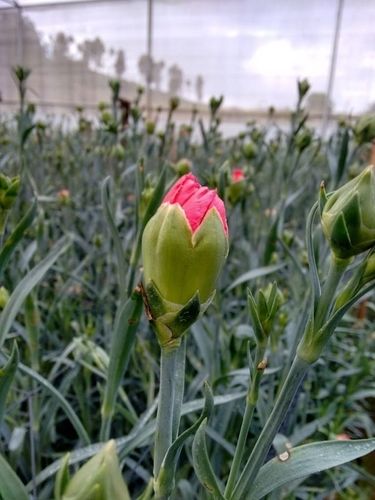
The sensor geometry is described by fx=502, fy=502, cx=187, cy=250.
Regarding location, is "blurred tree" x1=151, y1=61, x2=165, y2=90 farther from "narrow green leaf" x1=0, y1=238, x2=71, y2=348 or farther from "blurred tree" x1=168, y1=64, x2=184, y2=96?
"narrow green leaf" x1=0, y1=238, x2=71, y2=348

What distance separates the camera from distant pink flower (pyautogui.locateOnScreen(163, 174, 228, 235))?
21 cm

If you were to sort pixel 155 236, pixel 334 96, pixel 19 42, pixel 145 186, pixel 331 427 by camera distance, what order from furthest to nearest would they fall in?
Result: pixel 19 42 → pixel 334 96 → pixel 331 427 → pixel 145 186 → pixel 155 236

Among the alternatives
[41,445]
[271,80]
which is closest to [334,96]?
[271,80]

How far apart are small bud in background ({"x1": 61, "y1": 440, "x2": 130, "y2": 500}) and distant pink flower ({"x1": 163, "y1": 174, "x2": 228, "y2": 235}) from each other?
0.30ft

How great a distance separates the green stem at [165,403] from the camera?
232mm

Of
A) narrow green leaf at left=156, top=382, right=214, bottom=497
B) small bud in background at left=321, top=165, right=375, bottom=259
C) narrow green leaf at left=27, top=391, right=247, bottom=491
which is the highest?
small bud in background at left=321, top=165, right=375, bottom=259

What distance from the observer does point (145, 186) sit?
0.53 meters

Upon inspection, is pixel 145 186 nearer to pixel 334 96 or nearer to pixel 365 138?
pixel 365 138

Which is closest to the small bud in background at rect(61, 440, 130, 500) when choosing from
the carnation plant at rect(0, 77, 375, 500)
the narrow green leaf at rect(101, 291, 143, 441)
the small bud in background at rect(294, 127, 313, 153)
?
the carnation plant at rect(0, 77, 375, 500)

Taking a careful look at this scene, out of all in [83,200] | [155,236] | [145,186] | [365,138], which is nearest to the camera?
[155,236]

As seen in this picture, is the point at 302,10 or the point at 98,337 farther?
the point at 302,10

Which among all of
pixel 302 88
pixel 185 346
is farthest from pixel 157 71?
pixel 185 346

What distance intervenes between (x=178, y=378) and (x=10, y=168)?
1.25m

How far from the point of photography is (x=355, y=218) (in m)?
0.22
